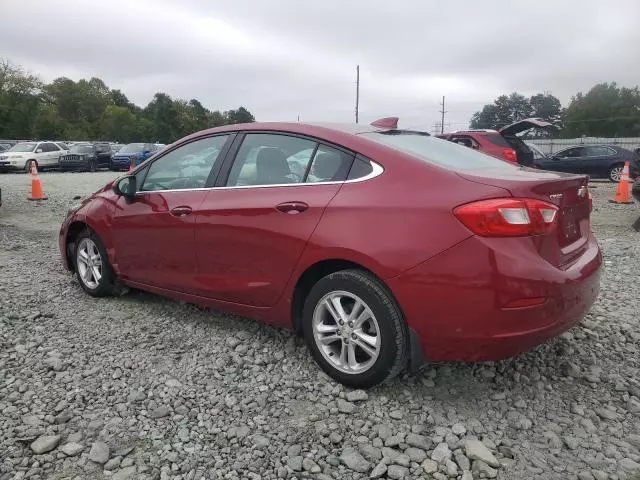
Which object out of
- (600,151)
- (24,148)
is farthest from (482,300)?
(24,148)

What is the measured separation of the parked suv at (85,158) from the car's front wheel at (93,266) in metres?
22.0

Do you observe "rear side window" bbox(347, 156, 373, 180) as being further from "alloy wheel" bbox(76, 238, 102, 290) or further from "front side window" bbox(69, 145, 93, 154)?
"front side window" bbox(69, 145, 93, 154)

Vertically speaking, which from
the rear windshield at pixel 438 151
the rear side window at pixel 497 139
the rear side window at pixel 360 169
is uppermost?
the rear side window at pixel 497 139

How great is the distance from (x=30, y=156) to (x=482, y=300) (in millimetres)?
25255

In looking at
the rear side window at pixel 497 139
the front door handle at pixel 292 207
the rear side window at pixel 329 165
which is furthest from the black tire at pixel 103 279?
the rear side window at pixel 497 139

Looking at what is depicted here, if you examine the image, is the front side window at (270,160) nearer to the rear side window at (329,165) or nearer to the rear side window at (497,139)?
the rear side window at (329,165)

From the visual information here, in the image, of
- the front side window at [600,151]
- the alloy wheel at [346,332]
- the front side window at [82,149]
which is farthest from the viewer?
the front side window at [82,149]

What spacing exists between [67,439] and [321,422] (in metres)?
1.22

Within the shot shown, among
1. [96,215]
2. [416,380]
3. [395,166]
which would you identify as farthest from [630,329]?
[96,215]

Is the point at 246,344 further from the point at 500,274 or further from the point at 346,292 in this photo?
the point at 500,274

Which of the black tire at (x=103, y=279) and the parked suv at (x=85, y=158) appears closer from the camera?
the black tire at (x=103, y=279)

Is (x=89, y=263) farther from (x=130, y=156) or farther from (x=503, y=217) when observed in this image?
(x=130, y=156)

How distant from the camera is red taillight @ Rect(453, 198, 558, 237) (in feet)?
8.26

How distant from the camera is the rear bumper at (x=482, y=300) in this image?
248 centimetres
